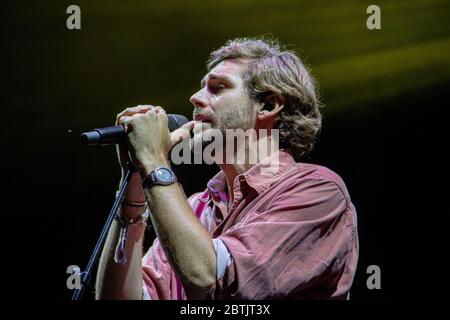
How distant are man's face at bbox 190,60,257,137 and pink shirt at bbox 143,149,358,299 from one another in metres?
0.20

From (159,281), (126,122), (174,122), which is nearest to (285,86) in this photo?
(174,122)

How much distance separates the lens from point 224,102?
1.86 metres

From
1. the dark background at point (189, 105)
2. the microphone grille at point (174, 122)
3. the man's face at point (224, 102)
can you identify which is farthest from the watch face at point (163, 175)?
the dark background at point (189, 105)

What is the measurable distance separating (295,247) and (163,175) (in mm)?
382

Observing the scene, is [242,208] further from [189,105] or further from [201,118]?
[189,105]

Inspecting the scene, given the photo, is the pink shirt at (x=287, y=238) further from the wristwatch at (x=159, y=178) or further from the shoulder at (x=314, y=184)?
the wristwatch at (x=159, y=178)

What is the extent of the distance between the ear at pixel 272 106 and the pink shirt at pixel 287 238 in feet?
0.79

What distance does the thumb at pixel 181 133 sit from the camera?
163 centimetres

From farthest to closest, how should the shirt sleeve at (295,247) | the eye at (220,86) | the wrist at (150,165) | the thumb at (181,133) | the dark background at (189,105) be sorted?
1. the dark background at (189,105)
2. the eye at (220,86)
3. the thumb at (181,133)
4. the wrist at (150,165)
5. the shirt sleeve at (295,247)

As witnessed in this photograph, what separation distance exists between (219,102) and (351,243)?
633 millimetres

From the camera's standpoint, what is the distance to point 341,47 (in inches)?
98.7

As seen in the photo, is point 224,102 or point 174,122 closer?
point 174,122

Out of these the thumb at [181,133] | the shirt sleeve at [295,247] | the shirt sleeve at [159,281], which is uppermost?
the thumb at [181,133]
